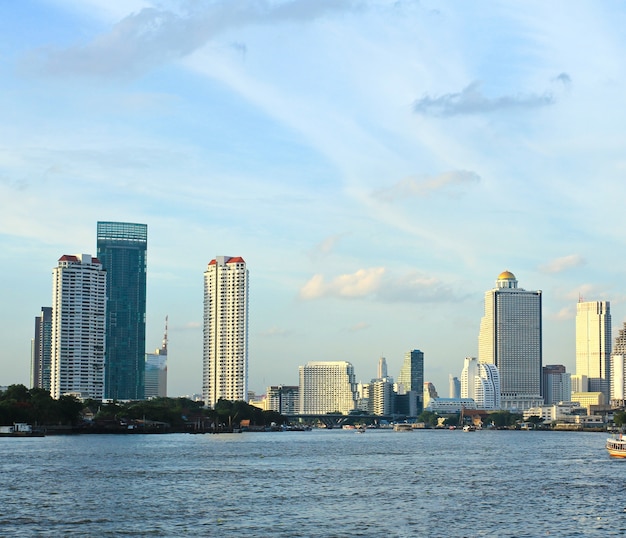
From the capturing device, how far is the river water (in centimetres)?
7850

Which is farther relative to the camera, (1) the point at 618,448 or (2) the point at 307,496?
(1) the point at 618,448

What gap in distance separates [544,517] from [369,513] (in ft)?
45.7

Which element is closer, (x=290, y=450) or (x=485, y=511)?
(x=485, y=511)

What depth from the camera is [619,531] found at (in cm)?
7812

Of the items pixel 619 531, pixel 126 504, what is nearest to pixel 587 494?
pixel 619 531

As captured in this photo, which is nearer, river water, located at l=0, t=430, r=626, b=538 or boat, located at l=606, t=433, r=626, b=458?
river water, located at l=0, t=430, r=626, b=538

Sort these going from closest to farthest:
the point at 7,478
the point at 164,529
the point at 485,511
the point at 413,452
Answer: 1. the point at 164,529
2. the point at 485,511
3. the point at 7,478
4. the point at 413,452

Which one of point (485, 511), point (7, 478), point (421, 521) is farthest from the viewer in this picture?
point (7, 478)

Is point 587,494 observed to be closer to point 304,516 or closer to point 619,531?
point 619,531

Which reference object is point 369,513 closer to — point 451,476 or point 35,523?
point 35,523

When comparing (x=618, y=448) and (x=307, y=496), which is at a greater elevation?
(x=307, y=496)

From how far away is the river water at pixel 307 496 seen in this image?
7850 cm

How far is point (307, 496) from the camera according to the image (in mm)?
99938

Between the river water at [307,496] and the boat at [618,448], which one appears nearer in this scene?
the river water at [307,496]
